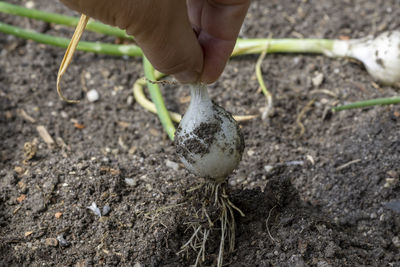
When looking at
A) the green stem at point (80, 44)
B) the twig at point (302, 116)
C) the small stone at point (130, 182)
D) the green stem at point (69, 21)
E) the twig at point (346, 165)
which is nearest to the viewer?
the small stone at point (130, 182)

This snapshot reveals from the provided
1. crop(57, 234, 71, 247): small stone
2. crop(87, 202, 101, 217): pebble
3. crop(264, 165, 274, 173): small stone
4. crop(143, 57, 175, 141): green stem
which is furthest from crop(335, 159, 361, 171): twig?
crop(57, 234, 71, 247): small stone

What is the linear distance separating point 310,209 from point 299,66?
2.70ft

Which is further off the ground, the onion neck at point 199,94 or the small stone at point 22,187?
the onion neck at point 199,94

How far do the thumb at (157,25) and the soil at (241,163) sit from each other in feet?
1.76

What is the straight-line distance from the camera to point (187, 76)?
1.30m

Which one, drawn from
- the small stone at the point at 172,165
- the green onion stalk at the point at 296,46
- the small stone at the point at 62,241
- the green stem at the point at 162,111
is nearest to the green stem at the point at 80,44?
the green onion stalk at the point at 296,46

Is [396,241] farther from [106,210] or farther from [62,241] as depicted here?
[62,241]

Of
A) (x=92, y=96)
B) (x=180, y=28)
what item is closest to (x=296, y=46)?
(x=92, y=96)

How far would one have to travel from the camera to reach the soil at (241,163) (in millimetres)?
1462

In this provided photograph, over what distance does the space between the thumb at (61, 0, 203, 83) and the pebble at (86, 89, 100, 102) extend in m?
0.97

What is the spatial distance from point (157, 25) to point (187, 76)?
29 centimetres

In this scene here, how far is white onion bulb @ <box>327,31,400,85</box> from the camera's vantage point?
2.06 meters

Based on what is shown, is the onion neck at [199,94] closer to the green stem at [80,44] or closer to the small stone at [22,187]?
the small stone at [22,187]

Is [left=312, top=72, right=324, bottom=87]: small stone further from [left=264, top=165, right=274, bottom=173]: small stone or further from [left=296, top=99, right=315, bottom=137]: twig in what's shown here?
[left=264, top=165, right=274, bottom=173]: small stone
